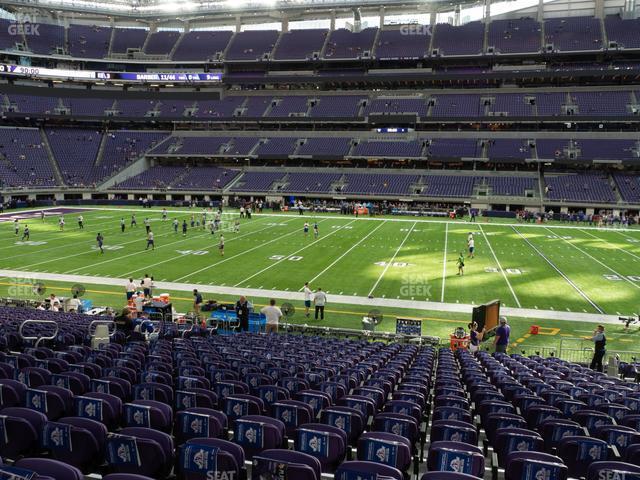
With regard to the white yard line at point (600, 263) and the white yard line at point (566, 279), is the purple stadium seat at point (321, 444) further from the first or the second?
the white yard line at point (600, 263)

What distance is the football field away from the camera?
24.7 metres

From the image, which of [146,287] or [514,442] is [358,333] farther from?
[514,442]

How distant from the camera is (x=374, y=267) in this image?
2961 centimetres

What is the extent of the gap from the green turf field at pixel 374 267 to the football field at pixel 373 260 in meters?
0.08

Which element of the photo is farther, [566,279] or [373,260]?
[373,260]

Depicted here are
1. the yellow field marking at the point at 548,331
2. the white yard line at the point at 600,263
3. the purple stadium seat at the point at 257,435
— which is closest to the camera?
the purple stadium seat at the point at 257,435

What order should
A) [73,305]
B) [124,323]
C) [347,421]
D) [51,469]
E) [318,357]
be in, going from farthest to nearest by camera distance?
[73,305] < [124,323] < [318,357] < [347,421] < [51,469]

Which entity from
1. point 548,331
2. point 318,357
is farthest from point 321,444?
point 548,331

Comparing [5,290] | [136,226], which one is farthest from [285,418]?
[136,226]

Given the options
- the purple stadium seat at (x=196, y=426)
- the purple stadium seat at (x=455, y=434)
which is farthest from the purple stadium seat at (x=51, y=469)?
the purple stadium seat at (x=455, y=434)

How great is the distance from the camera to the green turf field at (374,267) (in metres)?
22.5

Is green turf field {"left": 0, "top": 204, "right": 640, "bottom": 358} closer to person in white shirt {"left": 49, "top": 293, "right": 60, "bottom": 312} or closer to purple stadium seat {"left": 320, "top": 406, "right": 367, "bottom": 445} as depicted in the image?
person in white shirt {"left": 49, "top": 293, "right": 60, "bottom": 312}

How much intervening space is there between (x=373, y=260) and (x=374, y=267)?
5.81 ft

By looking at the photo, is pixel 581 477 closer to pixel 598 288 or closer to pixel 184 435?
pixel 184 435
